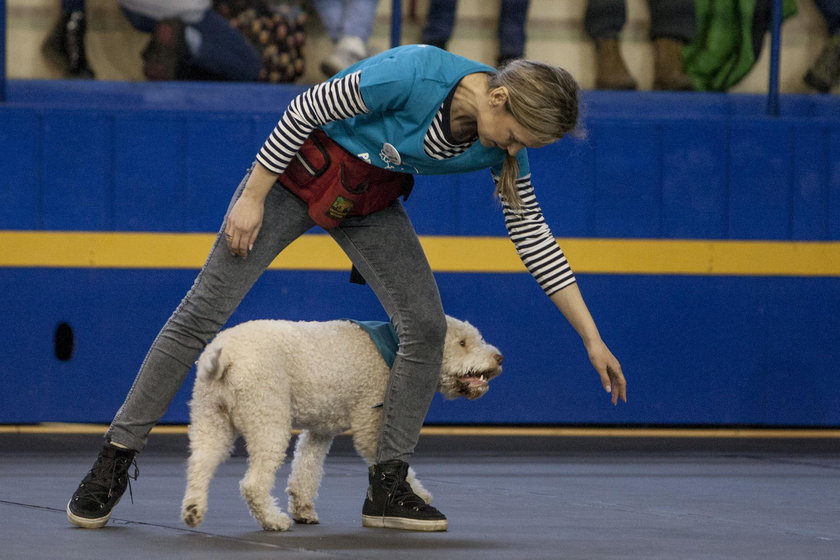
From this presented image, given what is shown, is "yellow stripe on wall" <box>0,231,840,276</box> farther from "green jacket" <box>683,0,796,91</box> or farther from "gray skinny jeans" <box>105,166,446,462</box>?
"gray skinny jeans" <box>105,166,446,462</box>

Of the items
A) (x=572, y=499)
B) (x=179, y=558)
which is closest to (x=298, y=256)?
(x=572, y=499)

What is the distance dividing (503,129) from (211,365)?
3.57 ft

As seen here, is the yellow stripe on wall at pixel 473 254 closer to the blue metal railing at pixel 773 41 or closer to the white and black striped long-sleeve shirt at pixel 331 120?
the blue metal railing at pixel 773 41

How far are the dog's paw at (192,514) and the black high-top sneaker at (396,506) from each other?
1.83 feet

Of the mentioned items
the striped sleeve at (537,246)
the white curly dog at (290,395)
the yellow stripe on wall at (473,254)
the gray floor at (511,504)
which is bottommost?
the gray floor at (511,504)

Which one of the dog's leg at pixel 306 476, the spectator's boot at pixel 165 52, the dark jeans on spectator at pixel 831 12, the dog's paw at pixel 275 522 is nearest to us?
the dog's paw at pixel 275 522

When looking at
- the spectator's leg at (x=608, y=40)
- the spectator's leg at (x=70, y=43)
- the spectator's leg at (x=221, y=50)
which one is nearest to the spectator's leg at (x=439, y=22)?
the spectator's leg at (x=608, y=40)

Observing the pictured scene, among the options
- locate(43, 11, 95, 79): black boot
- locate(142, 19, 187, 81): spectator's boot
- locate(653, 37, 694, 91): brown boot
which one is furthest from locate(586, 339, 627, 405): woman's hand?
locate(43, 11, 95, 79): black boot

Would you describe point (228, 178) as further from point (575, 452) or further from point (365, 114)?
point (365, 114)

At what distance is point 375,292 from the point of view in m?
4.21

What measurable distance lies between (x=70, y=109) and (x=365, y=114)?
9.49 ft

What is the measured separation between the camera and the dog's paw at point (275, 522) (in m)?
4.11

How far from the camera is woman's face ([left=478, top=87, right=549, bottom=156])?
3.81 meters

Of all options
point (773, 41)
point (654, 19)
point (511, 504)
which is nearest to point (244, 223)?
point (511, 504)
